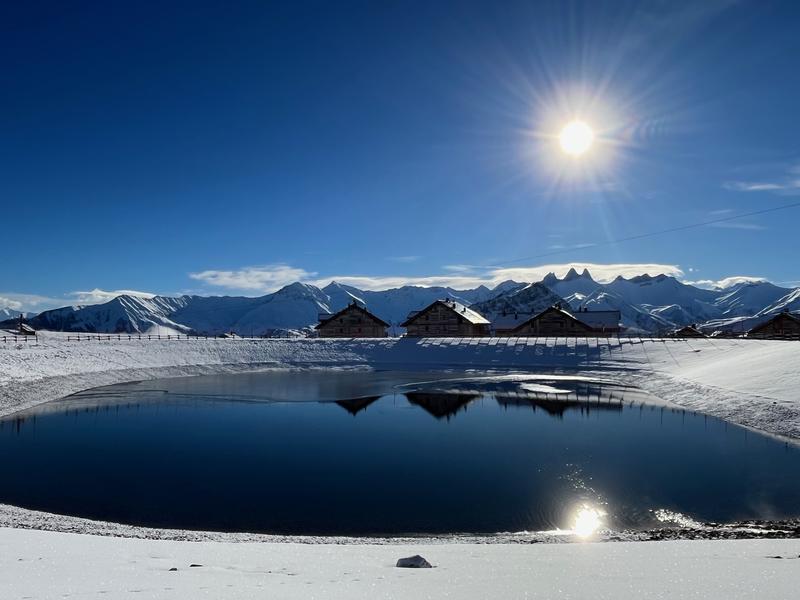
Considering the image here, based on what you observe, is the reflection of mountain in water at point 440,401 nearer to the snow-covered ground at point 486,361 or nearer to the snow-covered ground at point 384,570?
the snow-covered ground at point 486,361

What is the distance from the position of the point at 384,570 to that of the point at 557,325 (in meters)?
95.3

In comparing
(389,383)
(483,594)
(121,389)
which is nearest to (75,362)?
(121,389)

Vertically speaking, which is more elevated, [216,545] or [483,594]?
[483,594]

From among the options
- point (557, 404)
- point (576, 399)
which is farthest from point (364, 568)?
point (576, 399)

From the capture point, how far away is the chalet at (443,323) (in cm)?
10344

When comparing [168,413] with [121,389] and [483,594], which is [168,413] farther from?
[483,594]

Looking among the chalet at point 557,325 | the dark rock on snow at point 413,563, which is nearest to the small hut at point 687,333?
the chalet at point 557,325

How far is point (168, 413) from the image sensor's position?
42344 millimetres

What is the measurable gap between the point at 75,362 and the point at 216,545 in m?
58.5

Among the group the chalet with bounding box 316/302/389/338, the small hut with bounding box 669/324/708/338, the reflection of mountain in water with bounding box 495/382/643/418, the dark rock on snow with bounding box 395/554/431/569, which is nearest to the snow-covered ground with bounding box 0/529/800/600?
the dark rock on snow with bounding box 395/554/431/569

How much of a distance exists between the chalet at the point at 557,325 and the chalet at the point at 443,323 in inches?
412

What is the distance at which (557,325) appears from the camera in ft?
333

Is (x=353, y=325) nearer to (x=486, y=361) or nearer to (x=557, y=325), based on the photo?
(x=486, y=361)

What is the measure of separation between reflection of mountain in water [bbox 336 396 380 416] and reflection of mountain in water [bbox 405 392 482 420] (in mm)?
3743
